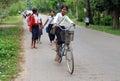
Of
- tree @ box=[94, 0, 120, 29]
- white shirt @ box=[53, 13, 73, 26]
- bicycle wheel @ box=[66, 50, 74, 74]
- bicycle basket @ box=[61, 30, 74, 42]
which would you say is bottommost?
tree @ box=[94, 0, 120, 29]

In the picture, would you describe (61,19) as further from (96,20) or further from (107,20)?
(96,20)

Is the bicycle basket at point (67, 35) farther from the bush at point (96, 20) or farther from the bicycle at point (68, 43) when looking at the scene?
the bush at point (96, 20)

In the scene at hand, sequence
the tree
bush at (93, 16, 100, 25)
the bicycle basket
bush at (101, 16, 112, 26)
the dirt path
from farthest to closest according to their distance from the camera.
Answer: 1. bush at (93, 16, 100, 25)
2. bush at (101, 16, 112, 26)
3. the tree
4. the bicycle basket
5. the dirt path

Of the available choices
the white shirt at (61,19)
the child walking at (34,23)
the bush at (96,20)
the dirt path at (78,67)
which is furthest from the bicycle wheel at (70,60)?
the bush at (96,20)

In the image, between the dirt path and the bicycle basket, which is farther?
the bicycle basket

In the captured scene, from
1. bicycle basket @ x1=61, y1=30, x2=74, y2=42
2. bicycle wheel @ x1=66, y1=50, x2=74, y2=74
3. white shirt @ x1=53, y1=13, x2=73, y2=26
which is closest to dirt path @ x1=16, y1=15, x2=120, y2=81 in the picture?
bicycle wheel @ x1=66, y1=50, x2=74, y2=74

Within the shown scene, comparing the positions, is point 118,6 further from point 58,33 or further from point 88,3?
point 58,33

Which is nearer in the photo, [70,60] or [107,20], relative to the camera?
[70,60]

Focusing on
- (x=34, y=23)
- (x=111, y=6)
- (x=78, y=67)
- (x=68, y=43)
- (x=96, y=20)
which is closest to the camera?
(x=68, y=43)

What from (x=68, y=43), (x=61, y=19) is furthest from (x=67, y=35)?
(x=61, y=19)

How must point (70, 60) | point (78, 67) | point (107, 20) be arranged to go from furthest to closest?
point (107, 20) → point (78, 67) → point (70, 60)

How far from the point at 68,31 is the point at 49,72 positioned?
138cm

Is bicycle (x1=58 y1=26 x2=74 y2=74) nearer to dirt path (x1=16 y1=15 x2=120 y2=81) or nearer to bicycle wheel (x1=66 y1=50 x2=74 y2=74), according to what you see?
bicycle wheel (x1=66 y1=50 x2=74 y2=74)

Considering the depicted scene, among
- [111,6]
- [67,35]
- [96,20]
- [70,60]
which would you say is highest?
[67,35]
